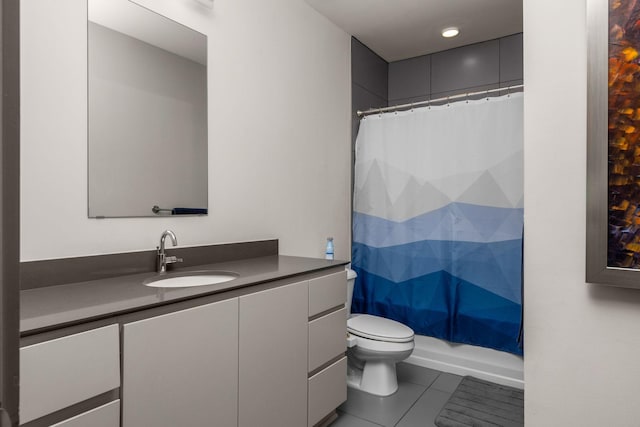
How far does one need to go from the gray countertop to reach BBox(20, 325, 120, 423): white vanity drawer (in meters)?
0.05

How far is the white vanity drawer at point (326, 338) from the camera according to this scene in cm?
178

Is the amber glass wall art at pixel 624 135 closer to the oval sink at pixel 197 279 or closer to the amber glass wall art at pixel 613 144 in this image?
the amber glass wall art at pixel 613 144

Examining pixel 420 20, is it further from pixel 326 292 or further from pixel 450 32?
pixel 326 292

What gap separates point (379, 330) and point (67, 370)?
177cm

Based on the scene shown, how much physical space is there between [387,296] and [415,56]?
2.16 m

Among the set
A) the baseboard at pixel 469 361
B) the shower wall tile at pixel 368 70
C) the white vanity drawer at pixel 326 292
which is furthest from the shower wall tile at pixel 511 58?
the white vanity drawer at pixel 326 292

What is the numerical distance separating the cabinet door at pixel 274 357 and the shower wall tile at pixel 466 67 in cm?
241

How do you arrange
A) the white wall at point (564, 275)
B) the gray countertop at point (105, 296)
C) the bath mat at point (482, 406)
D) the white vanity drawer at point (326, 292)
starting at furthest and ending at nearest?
the bath mat at point (482, 406)
the white vanity drawer at point (326, 292)
the white wall at point (564, 275)
the gray countertop at point (105, 296)

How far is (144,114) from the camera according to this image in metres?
1.68

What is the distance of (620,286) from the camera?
1172 mm

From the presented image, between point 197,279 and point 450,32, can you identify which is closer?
point 197,279

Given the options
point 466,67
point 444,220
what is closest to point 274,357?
point 444,220

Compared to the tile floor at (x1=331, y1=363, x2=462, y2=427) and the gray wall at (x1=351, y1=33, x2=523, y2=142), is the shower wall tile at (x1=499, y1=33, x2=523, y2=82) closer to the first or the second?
the gray wall at (x1=351, y1=33, x2=523, y2=142)

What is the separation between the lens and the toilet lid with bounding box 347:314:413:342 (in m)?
2.28
